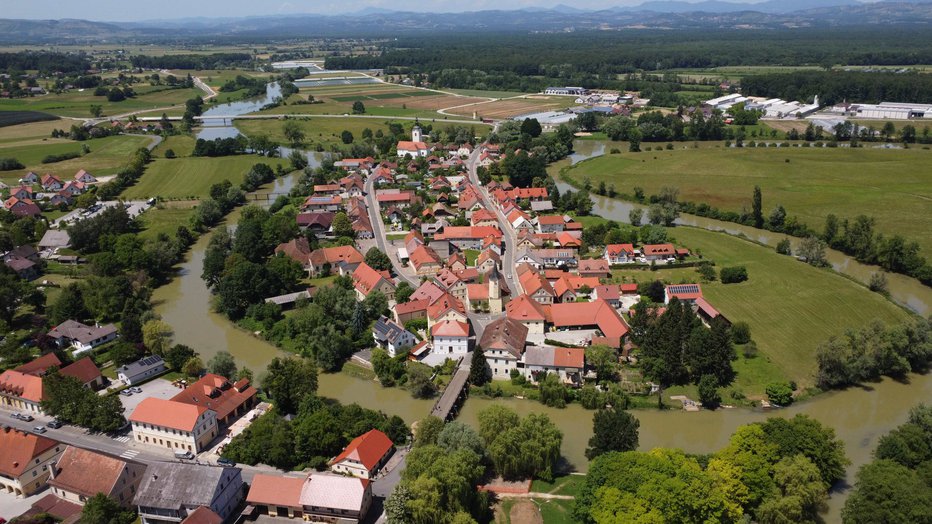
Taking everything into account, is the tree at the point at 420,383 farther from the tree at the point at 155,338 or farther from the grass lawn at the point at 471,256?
the grass lawn at the point at 471,256

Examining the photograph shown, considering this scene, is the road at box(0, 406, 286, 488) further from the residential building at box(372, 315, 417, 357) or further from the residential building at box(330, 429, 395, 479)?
the residential building at box(372, 315, 417, 357)

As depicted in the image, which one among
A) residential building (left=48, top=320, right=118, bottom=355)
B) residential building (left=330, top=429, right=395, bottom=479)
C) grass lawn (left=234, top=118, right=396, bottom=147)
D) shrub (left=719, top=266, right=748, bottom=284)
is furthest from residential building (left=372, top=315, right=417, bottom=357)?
grass lawn (left=234, top=118, right=396, bottom=147)

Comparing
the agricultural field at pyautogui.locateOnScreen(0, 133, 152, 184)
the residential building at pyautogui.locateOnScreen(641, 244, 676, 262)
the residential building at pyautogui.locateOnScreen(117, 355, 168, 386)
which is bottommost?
the residential building at pyautogui.locateOnScreen(117, 355, 168, 386)

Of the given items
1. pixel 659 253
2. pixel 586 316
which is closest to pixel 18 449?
pixel 586 316

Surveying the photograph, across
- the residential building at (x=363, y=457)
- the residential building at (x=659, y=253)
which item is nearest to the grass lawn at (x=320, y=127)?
the residential building at (x=659, y=253)

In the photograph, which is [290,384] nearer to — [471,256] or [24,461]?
[24,461]

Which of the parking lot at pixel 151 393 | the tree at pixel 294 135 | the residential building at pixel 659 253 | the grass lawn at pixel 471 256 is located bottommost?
the parking lot at pixel 151 393
